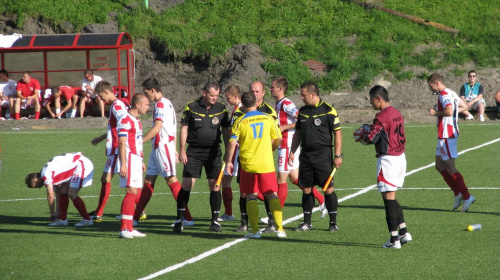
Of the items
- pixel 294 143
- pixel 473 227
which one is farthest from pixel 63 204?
pixel 473 227

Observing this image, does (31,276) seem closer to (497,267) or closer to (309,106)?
(309,106)

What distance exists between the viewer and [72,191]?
34.7 ft

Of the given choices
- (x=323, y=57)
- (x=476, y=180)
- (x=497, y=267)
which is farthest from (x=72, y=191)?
(x=323, y=57)

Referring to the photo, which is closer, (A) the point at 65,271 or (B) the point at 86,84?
(A) the point at 65,271

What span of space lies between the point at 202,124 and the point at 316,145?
1.60m

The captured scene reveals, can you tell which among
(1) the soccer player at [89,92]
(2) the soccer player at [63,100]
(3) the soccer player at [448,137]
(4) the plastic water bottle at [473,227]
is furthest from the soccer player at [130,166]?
(2) the soccer player at [63,100]

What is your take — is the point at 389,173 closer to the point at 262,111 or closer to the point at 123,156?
the point at 262,111

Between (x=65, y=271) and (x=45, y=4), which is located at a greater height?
(x=45, y=4)

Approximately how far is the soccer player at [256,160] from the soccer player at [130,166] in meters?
1.23

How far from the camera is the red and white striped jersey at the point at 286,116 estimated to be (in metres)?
10.8

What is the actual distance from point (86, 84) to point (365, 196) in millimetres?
14960

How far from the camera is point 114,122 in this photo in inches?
405

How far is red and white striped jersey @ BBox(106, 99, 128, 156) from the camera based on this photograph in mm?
9773

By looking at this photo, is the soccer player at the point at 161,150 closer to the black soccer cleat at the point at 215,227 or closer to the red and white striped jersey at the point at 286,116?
the black soccer cleat at the point at 215,227
